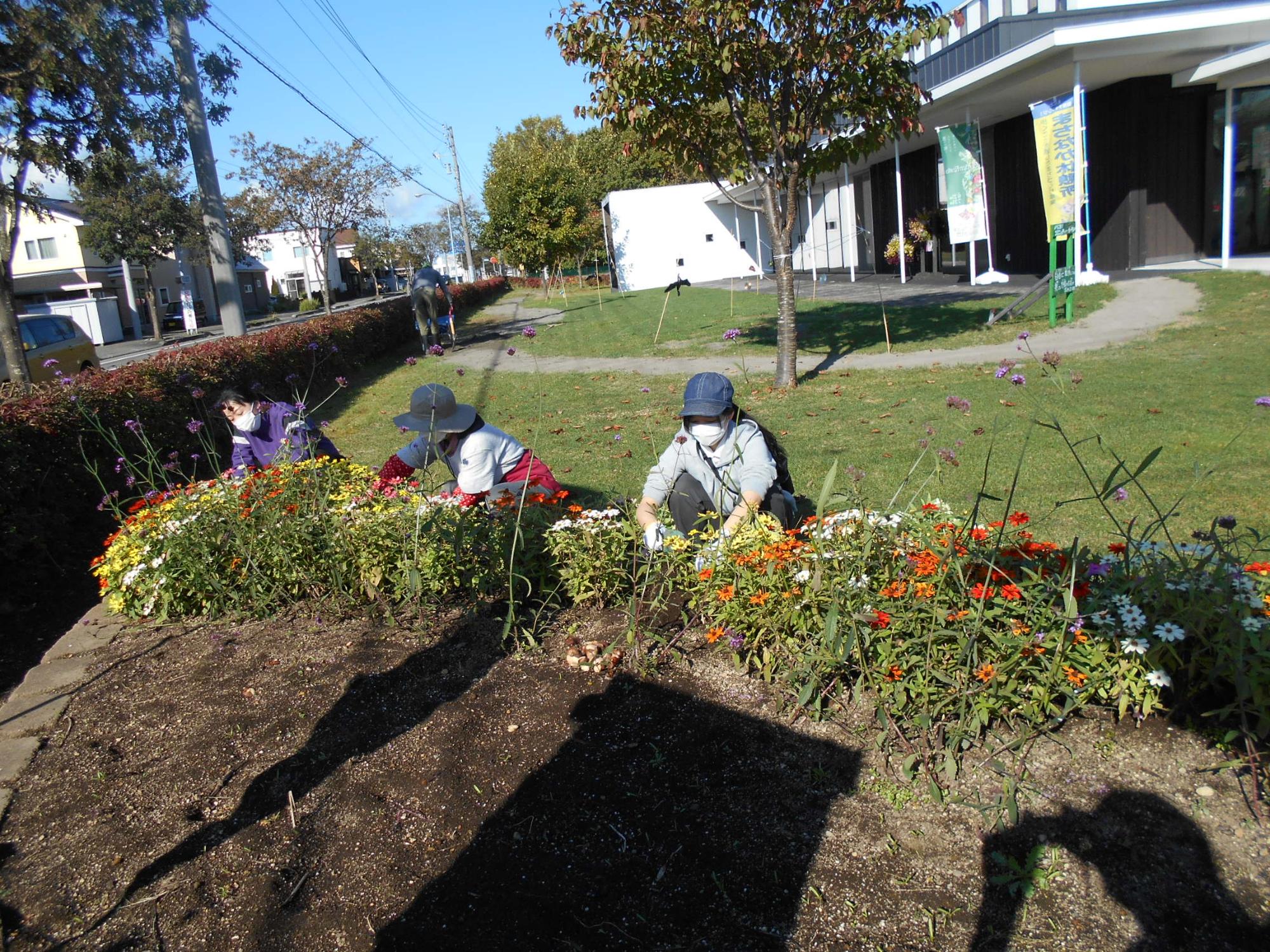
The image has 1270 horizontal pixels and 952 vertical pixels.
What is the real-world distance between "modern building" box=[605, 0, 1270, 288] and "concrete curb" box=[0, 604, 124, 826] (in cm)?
1047

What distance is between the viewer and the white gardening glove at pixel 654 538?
10.8 feet

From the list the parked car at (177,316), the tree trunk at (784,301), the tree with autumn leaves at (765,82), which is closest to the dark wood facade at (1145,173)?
the tree with autumn leaves at (765,82)

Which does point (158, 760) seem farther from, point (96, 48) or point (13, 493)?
point (96, 48)

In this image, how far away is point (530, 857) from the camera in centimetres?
221

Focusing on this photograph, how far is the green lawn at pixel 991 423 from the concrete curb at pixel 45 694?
2.02 metres

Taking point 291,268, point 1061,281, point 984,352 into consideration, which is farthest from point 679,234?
point 291,268

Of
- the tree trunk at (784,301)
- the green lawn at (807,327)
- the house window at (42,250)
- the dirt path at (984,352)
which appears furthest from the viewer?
the house window at (42,250)

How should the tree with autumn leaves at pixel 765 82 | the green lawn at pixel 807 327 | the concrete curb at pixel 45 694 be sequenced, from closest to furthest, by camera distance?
the concrete curb at pixel 45 694, the tree with autumn leaves at pixel 765 82, the green lawn at pixel 807 327

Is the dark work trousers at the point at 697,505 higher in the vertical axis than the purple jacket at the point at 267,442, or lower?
lower

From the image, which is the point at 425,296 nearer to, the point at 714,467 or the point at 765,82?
the point at 765,82

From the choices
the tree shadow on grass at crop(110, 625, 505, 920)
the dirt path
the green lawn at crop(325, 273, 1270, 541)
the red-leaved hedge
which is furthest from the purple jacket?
the dirt path

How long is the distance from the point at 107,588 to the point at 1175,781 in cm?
411

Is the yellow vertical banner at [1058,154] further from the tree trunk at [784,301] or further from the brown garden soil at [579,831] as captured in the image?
the brown garden soil at [579,831]

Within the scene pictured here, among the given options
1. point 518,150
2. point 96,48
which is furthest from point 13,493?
point 518,150
